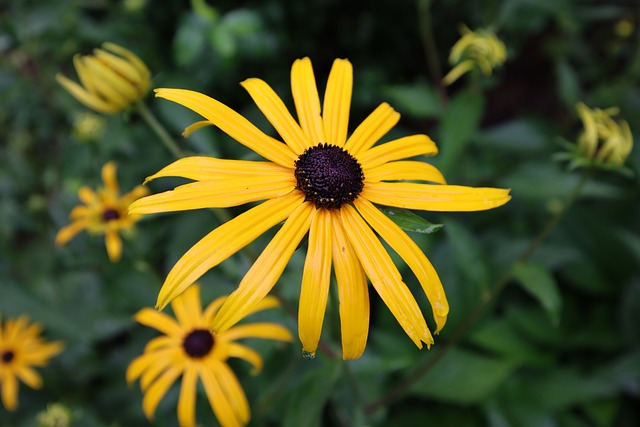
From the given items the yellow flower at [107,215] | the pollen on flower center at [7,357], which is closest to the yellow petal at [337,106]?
the yellow flower at [107,215]

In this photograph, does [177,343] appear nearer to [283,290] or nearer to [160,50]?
[283,290]

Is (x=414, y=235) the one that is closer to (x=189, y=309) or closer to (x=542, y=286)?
(x=542, y=286)

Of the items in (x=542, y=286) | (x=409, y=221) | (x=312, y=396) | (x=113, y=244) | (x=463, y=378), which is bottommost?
(x=463, y=378)

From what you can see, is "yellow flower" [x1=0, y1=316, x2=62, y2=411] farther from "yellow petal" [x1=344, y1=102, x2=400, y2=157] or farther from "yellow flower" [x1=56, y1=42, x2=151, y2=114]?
"yellow petal" [x1=344, y1=102, x2=400, y2=157]

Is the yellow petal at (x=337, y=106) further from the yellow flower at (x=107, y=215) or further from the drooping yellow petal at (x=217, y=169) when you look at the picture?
the yellow flower at (x=107, y=215)

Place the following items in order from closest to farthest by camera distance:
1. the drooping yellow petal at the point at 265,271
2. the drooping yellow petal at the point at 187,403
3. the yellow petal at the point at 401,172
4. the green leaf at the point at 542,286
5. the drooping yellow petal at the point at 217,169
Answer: the drooping yellow petal at the point at 265,271, the drooping yellow petal at the point at 217,169, the yellow petal at the point at 401,172, the green leaf at the point at 542,286, the drooping yellow petal at the point at 187,403

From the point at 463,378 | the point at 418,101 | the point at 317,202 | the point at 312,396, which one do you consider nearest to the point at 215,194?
the point at 317,202

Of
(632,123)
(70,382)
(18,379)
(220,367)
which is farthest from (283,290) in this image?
(632,123)

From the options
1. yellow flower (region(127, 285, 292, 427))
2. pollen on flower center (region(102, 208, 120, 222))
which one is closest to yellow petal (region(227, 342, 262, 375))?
yellow flower (region(127, 285, 292, 427))
